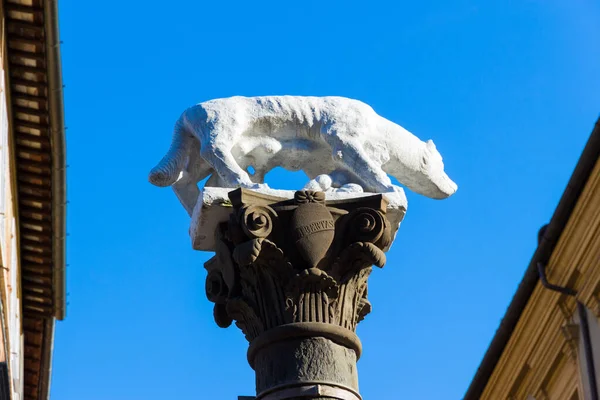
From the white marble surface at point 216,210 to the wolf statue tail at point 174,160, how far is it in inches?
31.5

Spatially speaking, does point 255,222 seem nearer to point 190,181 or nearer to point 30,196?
point 190,181

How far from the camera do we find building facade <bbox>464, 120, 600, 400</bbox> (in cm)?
1734

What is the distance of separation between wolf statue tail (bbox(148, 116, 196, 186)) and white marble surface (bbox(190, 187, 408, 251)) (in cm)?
80

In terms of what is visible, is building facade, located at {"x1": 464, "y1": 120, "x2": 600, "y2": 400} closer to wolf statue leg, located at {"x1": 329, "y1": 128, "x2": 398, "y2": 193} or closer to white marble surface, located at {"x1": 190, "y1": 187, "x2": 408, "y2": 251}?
wolf statue leg, located at {"x1": 329, "y1": 128, "x2": 398, "y2": 193}

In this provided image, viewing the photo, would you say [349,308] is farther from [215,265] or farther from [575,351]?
[575,351]

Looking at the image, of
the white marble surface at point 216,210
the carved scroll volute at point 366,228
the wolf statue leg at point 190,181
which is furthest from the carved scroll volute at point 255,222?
the wolf statue leg at point 190,181

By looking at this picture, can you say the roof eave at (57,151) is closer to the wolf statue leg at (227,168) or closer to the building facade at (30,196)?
the building facade at (30,196)

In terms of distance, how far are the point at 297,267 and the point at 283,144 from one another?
1.34 m

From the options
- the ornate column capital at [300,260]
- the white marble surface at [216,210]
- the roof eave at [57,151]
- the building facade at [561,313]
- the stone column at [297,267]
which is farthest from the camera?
the roof eave at [57,151]

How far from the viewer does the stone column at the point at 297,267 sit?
817 centimetres

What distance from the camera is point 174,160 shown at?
9.77 meters

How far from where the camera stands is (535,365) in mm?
19469

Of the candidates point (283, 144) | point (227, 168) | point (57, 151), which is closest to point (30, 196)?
point (57, 151)

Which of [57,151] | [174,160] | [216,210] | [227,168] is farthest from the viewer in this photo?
[57,151]
